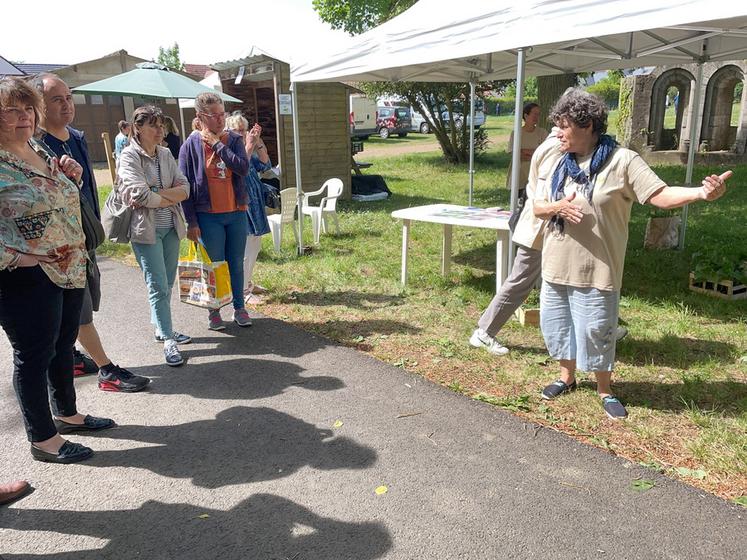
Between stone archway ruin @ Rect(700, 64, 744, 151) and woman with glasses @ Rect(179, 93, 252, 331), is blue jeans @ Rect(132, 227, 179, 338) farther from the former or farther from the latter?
stone archway ruin @ Rect(700, 64, 744, 151)

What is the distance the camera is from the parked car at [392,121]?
33.2 meters

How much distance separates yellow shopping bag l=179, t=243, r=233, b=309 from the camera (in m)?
4.64

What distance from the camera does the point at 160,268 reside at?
13.8 ft

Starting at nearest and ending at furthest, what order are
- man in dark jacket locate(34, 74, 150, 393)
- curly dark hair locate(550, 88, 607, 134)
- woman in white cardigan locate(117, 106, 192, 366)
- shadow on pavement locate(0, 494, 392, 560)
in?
shadow on pavement locate(0, 494, 392, 560) < curly dark hair locate(550, 88, 607, 134) < man in dark jacket locate(34, 74, 150, 393) < woman in white cardigan locate(117, 106, 192, 366)

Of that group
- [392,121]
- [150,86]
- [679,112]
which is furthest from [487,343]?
[392,121]

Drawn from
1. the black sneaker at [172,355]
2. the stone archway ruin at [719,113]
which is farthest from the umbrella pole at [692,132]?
the stone archway ruin at [719,113]

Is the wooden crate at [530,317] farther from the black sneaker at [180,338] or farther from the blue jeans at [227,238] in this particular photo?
the black sneaker at [180,338]

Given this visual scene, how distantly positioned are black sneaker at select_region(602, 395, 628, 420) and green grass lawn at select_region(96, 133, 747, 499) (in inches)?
2.1

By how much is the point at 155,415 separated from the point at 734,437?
129 inches

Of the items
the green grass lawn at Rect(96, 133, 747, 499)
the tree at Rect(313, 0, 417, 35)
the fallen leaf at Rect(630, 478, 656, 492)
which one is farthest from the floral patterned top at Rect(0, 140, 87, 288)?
the tree at Rect(313, 0, 417, 35)

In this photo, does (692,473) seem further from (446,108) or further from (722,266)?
(446,108)

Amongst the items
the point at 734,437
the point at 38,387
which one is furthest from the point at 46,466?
the point at 734,437

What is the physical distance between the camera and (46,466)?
117 inches

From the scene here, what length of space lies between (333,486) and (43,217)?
1.84 meters
